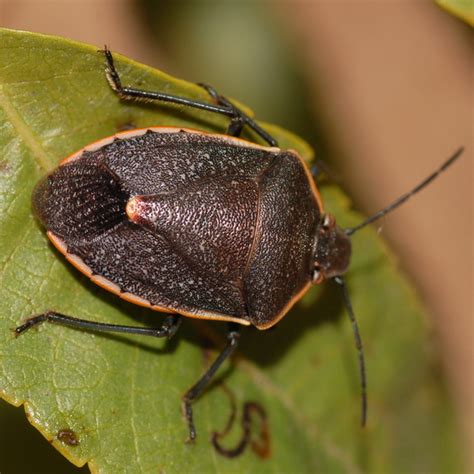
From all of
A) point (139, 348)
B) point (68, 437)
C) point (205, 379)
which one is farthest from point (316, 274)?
point (68, 437)

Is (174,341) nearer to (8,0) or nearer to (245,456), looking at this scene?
(245,456)

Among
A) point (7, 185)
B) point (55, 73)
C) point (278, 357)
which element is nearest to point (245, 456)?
point (278, 357)

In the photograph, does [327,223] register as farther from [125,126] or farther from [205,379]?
[125,126]

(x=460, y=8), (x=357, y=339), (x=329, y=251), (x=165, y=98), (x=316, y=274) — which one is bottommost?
(x=357, y=339)

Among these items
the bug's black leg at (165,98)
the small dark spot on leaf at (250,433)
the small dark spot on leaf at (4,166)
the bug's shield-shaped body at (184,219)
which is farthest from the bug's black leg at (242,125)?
the small dark spot on leaf at (250,433)

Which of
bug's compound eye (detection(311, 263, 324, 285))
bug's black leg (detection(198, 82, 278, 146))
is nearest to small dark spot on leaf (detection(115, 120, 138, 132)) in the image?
bug's black leg (detection(198, 82, 278, 146))

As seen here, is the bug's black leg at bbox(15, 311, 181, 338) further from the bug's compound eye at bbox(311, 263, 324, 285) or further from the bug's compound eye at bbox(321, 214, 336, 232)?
the bug's compound eye at bbox(321, 214, 336, 232)

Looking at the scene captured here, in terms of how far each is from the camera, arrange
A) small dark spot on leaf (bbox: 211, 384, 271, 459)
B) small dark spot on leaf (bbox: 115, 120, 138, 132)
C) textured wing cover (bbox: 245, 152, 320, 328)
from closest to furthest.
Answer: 1. small dark spot on leaf (bbox: 115, 120, 138, 132)
2. textured wing cover (bbox: 245, 152, 320, 328)
3. small dark spot on leaf (bbox: 211, 384, 271, 459)
